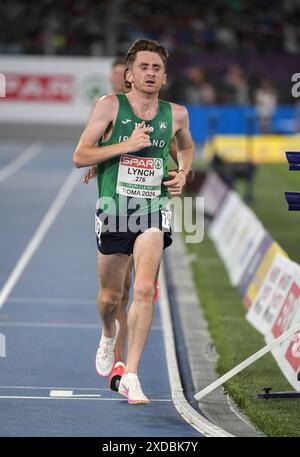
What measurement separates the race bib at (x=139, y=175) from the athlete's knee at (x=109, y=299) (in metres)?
0.74

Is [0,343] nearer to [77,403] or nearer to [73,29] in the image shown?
[77,403]

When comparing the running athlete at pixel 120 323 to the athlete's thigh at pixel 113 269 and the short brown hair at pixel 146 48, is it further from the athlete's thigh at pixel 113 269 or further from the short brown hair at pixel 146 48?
the short brown hair at pixel 146 48

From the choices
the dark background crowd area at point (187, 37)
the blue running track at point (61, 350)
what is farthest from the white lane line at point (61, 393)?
the dark background crowd area at point (187, 37)

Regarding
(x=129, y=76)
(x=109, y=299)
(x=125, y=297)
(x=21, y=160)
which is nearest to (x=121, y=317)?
(x=125, y=297)

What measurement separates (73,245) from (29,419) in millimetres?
10908

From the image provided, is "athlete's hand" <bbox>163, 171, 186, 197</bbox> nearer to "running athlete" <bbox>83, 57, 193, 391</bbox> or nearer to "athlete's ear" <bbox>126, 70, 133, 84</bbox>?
"running athlete" <bbox>83, 57, 193, 391</bbox>

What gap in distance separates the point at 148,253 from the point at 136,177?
515 millimetres

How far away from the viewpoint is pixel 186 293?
15250 mm

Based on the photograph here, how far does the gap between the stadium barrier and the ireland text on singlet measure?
1305 mm

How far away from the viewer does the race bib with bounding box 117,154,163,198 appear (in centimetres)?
851

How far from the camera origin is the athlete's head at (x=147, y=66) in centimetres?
845

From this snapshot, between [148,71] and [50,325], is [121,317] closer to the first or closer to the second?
[148,71]

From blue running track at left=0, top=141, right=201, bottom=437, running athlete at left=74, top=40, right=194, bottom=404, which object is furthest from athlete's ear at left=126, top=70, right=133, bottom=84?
blue running track at left=0, top=141, right=201, bottom=437

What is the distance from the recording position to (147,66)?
8453 millimetres
